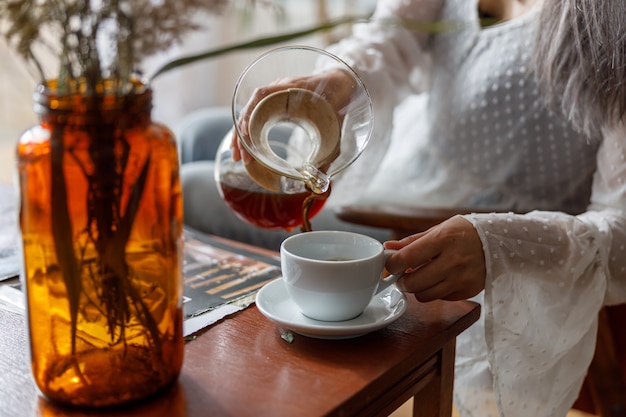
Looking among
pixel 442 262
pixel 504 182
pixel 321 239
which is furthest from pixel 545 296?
pixel 504 182

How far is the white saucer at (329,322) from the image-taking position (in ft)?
2.22

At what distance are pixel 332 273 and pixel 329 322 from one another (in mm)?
→ 63

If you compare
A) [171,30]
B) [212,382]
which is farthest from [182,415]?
[171,30]

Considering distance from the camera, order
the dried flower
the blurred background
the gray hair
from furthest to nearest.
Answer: the blurred background < the gray hair < the dried flower

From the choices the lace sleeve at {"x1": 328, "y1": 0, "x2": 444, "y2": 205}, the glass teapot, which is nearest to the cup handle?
the glass teapot

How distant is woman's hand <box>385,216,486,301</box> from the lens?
2.38 feet

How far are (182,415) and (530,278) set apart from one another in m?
0.46

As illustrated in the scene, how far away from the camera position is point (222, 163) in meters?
0.90

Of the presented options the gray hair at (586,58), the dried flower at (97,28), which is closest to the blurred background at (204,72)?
the gray hair at (586,58)

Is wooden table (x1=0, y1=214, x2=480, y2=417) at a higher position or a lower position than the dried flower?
lower

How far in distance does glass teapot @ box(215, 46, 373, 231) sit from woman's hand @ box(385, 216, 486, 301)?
0.11m

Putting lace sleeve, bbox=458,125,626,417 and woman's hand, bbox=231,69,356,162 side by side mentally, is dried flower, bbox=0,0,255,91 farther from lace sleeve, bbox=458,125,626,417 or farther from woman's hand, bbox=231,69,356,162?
lace sleeve, bbox=458,125,626,417

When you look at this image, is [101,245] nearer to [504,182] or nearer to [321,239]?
[321,239]

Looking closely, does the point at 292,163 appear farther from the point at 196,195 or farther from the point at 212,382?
the point at 196,195
